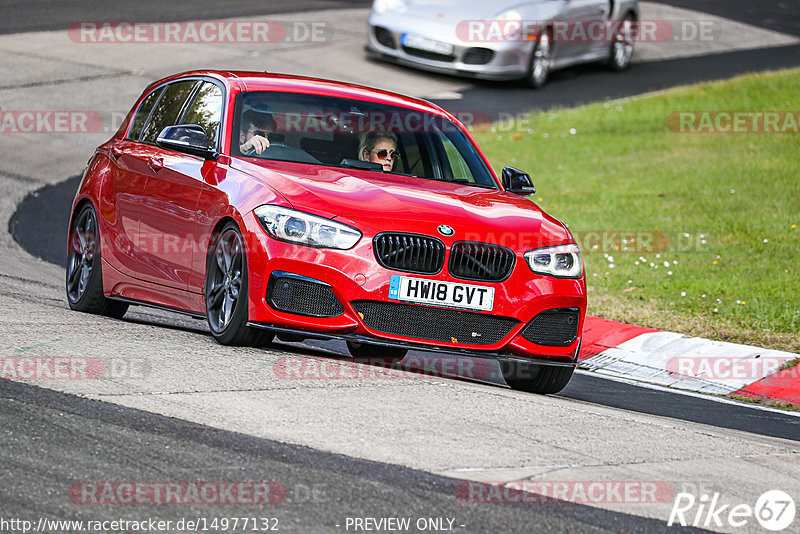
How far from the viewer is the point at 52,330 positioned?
7363mm

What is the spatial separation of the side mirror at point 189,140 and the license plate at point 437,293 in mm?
1631

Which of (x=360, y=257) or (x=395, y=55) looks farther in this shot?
(x=395, y=55)

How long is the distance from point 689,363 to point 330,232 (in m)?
4.05

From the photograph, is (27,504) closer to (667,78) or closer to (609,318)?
(609,318)

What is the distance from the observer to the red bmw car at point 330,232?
6.99 meters

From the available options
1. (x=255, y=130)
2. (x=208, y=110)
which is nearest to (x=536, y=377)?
(x=255, y=130)

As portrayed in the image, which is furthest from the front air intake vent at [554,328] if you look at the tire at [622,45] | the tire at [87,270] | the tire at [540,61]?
the tire at [622,45]

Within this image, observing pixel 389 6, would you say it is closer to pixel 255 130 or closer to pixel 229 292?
pixel 255 130

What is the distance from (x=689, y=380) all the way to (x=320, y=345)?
2739 mm

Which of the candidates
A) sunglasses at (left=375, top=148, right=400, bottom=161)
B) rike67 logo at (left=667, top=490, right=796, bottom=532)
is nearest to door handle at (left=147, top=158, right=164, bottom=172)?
sunglasses at (left=375, top=148, right=400, bottom=161)

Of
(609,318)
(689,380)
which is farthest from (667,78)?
(689,380)

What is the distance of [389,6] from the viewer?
2102 cm

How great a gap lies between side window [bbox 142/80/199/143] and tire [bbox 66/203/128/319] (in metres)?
0.70

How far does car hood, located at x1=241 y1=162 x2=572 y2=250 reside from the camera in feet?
23.2
